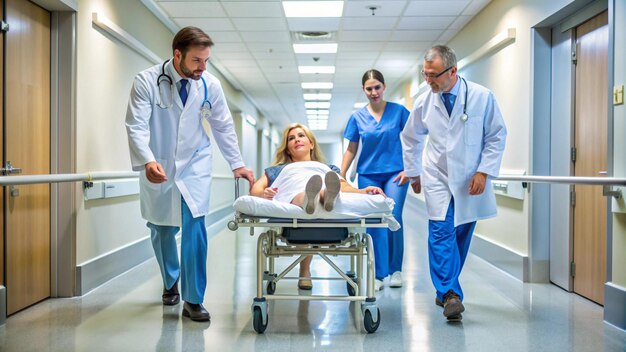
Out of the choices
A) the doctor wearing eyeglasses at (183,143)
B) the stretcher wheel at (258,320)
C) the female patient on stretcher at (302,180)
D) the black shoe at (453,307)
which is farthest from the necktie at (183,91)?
the black shoe at (453,307)

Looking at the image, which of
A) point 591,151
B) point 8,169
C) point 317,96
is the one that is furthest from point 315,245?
point 317,96

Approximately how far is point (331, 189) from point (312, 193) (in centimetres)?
8

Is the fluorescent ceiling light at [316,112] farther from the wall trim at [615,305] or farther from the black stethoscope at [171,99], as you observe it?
the wall trim at [615,305]

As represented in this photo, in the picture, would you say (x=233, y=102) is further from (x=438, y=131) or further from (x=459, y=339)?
(x=459, y=339)

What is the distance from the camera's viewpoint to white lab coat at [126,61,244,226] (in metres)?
2.69

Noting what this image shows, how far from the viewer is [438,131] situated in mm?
2881

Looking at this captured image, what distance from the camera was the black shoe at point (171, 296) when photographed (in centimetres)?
307

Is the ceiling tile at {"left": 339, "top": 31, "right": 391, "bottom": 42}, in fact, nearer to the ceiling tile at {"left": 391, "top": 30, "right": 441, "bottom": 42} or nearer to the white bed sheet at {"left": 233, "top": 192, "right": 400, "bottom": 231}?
the ceiling tile at {"left": 391, "top": 30, "right": 441, "bottom": 42}

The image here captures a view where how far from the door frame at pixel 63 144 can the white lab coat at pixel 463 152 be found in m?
2.16

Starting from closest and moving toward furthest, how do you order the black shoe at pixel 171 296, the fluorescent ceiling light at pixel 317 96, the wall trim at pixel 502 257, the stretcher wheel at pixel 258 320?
1. the stretcher wheel at pixel 258 320
2. the black shoe at pixel 171 296
3. the wall trim at pixel 502 257
4. the fluorescent ceiling light at pixel 317 96

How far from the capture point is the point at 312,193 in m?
2.22

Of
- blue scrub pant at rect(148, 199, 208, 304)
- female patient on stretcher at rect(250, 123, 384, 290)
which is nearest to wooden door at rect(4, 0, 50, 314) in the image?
blue scrub pant at rect(148, 199, 208, 304)

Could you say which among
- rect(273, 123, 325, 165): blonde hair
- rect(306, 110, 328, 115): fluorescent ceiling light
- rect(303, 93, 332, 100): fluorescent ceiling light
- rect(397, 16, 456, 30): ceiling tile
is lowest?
rect(273, 123, 325, 165): blonde hair

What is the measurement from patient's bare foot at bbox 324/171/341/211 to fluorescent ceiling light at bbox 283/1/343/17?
3.33 meters
